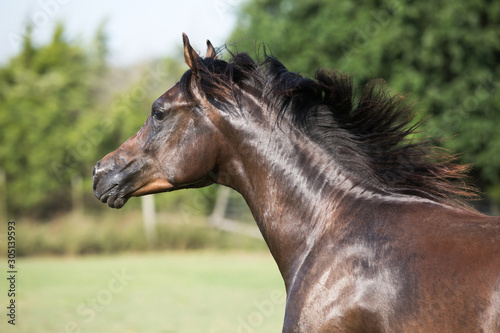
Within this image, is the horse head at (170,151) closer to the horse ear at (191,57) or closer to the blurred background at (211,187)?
the horse ear at (191,57)

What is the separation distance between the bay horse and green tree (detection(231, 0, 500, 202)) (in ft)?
52.9

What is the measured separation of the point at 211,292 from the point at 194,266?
492cm

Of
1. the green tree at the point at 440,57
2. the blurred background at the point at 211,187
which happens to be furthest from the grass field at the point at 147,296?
the green tree at the point at 440,57

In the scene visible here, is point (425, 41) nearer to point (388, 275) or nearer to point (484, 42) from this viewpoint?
point (484, 42)

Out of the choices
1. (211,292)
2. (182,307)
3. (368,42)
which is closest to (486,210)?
(368,42)

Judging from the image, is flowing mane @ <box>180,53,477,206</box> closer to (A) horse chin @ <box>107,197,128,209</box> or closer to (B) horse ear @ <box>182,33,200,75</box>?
(B) horse ear @ <box>182,33,200,75</box>

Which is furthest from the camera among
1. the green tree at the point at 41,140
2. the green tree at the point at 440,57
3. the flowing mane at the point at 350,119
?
the green tree at the point at 41,140

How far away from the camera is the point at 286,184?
335 cm

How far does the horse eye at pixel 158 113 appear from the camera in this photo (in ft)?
11.7

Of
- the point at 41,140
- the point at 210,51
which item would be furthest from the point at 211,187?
the point at 210,51

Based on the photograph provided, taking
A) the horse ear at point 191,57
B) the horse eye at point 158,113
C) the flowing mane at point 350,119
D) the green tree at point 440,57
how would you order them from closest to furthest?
the flowing mane at point 350,119 → the horse ear at point 191,57 → the horse eye at point 158,113 → the green tree at point 440,57

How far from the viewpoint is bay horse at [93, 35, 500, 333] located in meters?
2.64

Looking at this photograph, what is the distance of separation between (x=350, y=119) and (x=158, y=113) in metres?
1.25

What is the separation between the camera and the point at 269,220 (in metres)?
3.37
